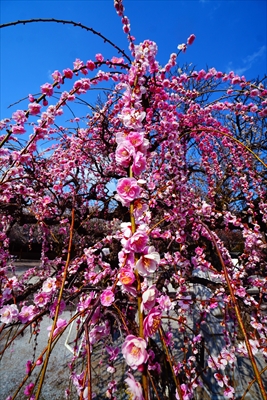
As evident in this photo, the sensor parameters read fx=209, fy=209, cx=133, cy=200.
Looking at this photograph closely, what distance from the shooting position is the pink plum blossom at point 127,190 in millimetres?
797

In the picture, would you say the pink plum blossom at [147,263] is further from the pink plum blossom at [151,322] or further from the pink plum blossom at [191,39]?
the pink plum blossom at [191,39]

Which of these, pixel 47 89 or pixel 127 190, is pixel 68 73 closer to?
pixel 47 89

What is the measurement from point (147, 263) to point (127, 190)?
0.93 feet

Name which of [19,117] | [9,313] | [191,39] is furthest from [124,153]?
[191,39]

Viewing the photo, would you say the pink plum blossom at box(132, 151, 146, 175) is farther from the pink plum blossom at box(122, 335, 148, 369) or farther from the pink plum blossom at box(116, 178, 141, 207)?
the pink plum blossom at box(122, 335, 148, 369)

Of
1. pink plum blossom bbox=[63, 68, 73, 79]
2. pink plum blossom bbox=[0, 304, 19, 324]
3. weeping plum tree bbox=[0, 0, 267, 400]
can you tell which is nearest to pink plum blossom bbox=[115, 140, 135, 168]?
weeping plum tree bbox=[0, 0, 267, 400]

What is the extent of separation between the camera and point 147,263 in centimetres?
71

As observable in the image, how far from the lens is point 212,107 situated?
3.74m

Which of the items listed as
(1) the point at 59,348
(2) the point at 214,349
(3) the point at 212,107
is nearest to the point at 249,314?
(2) the point at 214,349

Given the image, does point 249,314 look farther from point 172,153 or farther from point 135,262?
point 135,262

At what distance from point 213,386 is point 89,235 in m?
3.05

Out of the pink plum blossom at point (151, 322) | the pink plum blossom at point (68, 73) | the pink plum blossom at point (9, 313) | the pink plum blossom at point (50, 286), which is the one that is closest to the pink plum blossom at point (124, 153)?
the pink plum blossom at point (151, 322)

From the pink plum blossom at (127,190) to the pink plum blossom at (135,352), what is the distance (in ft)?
1.50

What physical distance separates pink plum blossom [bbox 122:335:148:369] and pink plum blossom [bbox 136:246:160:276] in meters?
0.19
